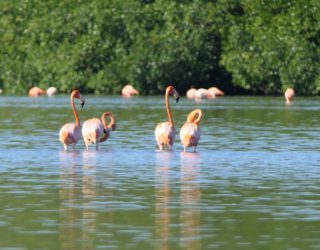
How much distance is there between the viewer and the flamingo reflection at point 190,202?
505 inches

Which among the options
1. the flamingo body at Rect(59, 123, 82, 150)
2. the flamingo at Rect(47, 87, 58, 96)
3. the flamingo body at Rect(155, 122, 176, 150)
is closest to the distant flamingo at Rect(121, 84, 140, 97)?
the flamingo at Rect(47, 87, 58, 96)

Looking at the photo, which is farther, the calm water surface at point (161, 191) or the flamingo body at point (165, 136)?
the flamingo body at point (165, 136)

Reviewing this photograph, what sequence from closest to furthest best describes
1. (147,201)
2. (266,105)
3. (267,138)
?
→ (147,201)
(267,138)
(266,105)

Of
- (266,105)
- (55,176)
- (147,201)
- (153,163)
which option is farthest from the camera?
(266,105)

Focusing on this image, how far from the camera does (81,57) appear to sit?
205 ft

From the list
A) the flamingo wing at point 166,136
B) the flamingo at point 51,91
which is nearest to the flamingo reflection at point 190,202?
the flamingo wing at point 166,136

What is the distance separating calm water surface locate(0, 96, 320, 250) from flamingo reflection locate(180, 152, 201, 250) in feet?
0.04

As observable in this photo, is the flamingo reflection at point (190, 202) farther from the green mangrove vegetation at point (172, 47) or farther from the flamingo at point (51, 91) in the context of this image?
the flamingo at point (51, 91)

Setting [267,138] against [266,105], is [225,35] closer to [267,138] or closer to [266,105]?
[266,105]

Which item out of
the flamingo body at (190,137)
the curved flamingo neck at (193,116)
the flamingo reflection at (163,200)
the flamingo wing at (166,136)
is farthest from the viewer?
the curved flamingo neck at (193,116)

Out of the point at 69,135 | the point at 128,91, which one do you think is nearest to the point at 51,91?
Result: the point at 128,91

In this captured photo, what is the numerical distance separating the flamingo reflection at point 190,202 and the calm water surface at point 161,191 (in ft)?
0.04

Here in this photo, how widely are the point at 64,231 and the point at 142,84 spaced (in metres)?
47.6

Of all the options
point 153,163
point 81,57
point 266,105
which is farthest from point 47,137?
point 81,57
